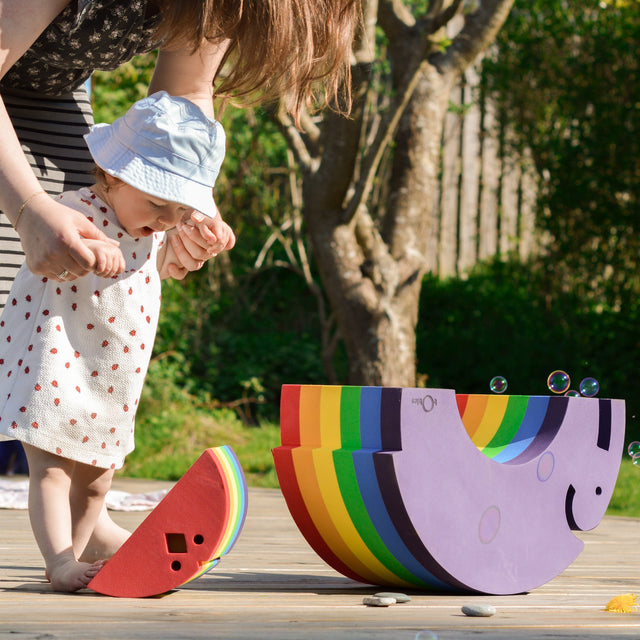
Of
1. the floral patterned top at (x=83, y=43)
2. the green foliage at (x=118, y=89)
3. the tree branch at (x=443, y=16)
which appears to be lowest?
the floral patterned top at (x=83, y=43)

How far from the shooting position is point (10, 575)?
207 cm

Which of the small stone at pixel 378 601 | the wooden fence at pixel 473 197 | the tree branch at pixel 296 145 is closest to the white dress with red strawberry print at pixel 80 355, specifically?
the small stone at pixel 378 601

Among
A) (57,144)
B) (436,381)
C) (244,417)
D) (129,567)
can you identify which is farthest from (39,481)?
(436,381)

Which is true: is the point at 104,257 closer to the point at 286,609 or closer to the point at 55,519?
the point at 55,519

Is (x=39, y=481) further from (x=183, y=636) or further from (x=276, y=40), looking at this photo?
(x=276, y=40)

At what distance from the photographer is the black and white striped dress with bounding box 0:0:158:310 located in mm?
1969

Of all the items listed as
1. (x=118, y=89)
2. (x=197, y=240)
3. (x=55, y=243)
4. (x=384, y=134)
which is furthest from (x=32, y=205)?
(x=118, y=89)

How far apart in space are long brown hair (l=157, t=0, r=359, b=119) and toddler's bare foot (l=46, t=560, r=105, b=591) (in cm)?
99

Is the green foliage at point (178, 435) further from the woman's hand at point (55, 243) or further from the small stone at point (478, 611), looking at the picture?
the woman's hand at point (55, 243)

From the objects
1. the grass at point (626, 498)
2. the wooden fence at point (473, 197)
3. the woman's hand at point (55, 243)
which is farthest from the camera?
the wooden fence at point (473, 197)

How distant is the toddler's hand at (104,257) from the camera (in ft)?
5.27

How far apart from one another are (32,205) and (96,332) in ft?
1.17

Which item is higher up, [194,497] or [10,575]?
[194,497]

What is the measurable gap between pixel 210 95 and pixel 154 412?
4507mm
